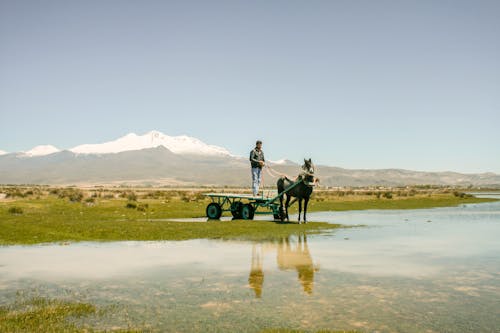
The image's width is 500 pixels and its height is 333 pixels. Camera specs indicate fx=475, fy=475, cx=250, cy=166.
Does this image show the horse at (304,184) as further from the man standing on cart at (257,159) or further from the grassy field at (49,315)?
the grassy field at (49,315)

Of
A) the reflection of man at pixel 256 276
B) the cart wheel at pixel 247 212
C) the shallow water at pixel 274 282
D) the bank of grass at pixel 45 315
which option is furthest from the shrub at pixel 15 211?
the bank of grass at pixel 45 315

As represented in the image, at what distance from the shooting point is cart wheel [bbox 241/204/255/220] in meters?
25.8

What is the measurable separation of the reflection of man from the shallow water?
0.08 ft

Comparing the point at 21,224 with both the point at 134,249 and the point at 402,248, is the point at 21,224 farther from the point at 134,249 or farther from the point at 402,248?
the point at 402,248

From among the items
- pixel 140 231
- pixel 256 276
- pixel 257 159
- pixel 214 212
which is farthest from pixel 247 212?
pixel 256 276

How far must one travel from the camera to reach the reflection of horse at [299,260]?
33.4 feet

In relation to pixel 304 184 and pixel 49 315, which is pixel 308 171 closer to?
pixel 304 184

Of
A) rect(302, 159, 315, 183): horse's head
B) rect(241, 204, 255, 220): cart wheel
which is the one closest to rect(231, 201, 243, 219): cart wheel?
rect(241, 204, 255, 220): cart wheel

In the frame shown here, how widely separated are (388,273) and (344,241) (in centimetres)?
572

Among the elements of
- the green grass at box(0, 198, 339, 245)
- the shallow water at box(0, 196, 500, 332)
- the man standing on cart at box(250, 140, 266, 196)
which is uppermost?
the man standing on cart at box(250, 140, 266, 196)

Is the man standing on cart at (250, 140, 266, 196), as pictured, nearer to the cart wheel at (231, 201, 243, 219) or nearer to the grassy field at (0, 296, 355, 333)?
the cart wheel at (231, 201, 243, 219)

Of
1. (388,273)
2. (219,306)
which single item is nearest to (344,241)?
(388,273)

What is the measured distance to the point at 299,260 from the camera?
41.6ft

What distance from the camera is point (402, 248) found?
50.0 ft
